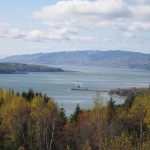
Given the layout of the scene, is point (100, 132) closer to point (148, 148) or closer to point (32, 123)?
point (32, 123)

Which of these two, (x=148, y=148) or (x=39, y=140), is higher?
(x=148, y=148)

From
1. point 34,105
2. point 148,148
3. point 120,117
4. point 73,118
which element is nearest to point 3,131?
point 34,105

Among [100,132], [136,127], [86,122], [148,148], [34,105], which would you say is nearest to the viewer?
[148,148]

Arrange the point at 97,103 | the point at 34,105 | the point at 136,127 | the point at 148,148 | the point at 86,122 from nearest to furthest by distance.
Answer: the point at 148,148 < the point at 97,103 < the point at 86,122 < the point at 34,105 < the point at 136,127

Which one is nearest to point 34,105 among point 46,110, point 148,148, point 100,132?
point 46,110

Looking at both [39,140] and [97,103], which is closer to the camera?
[97,103]

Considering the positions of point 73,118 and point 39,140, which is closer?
point 39,140

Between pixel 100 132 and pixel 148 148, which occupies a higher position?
pixel 148 148

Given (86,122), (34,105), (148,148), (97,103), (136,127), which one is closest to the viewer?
(148,148)

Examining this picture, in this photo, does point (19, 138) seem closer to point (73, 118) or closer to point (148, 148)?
point (73, 118)
